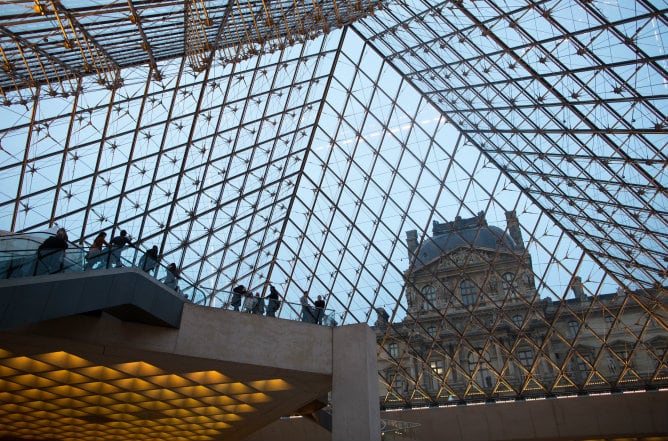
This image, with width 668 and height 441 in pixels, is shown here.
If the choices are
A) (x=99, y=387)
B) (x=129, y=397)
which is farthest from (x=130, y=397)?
(x=99, y=387)

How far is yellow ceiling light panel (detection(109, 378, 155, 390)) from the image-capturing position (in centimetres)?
1590

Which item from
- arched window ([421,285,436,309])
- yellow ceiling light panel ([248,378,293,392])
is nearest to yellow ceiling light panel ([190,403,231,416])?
yellow ceiling light panel ([248,378,293,392])

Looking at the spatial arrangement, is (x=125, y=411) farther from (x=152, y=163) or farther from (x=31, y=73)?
(x=31, y=73)

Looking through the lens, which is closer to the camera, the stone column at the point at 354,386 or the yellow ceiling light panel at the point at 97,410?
the stone column at the point at 354,386

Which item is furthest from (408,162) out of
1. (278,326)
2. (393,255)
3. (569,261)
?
(278,326)

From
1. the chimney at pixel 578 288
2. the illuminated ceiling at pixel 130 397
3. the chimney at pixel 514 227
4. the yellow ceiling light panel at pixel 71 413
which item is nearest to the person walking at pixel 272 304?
the illuminated ceiling at pixel 130 397

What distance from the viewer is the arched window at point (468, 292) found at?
28.4 meters

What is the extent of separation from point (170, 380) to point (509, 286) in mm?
19049

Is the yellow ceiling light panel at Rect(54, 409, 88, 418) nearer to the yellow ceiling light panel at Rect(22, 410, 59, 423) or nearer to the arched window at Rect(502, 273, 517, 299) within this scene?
the yellow ceiling light panel at Rect(22, 410, 59, 423)

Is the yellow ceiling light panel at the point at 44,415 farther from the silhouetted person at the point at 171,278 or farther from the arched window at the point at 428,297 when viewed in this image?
the arched window at the point at 428,297

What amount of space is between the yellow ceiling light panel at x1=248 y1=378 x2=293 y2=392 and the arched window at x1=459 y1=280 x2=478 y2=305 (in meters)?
15.2

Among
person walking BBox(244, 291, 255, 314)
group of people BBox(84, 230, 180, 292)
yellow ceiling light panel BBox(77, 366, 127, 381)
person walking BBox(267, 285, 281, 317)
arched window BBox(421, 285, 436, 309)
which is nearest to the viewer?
group of people BBox(84, 230, 180, 292)

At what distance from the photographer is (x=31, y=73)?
18156 millimetres

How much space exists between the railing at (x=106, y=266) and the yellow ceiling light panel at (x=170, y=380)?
9.24 feet
